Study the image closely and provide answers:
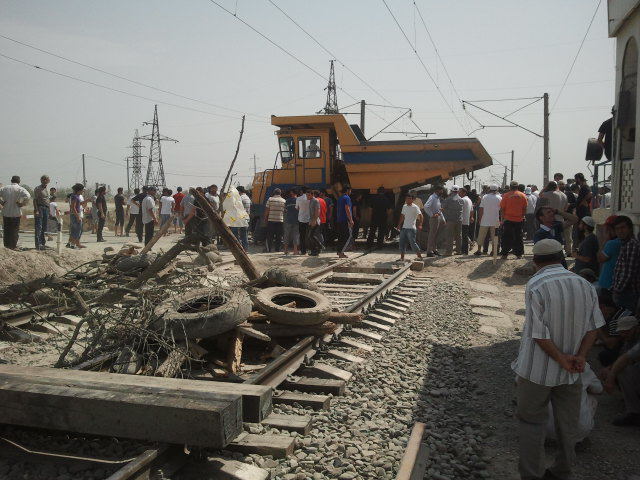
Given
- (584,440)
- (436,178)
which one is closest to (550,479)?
(584,440)

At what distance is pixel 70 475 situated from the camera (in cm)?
332

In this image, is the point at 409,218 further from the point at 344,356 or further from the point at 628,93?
the point at 344,356

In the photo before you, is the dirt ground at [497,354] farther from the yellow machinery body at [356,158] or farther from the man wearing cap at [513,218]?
the yellow machinery body at [356,158]

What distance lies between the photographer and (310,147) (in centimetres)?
1902

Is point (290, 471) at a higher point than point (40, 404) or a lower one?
lower

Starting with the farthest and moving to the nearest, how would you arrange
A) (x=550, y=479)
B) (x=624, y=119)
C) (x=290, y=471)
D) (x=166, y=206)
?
(x=166, y=206) → (x=624, y=119) → (x=550, y=479) → (x=290, y=471)

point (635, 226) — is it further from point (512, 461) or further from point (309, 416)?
point (309, 416)

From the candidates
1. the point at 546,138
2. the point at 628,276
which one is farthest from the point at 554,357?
the point at 546,138

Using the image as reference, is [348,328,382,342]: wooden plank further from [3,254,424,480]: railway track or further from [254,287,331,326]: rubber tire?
[254,287,331,326]: rubber tire

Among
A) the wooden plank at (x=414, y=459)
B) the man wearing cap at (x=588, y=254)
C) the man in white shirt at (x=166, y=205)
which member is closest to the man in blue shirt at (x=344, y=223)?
the man in white shirt at (x=166, y=205)

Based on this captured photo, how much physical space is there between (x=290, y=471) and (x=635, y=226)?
17.6ft

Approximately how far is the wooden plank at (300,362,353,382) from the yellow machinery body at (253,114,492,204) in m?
13.0

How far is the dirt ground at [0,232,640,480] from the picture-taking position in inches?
165

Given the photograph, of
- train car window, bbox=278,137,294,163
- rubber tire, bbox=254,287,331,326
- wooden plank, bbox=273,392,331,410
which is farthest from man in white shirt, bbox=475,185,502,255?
wooden plank, bbox=273,392,331,410
